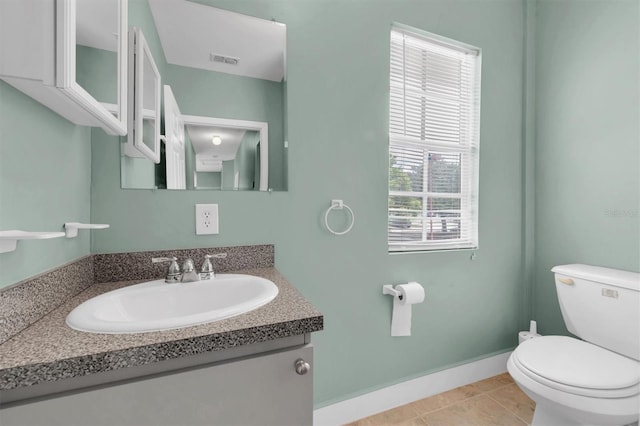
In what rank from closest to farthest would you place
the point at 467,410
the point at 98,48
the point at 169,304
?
the point at 98,48 < the point at 169,304 < the point at 467,410

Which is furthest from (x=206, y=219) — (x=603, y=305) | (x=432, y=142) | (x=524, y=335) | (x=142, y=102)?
(x=524, y=335)

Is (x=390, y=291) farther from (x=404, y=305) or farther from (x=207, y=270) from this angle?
(x=207, y=270)

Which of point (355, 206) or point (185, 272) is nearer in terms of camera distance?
point (185, 272)

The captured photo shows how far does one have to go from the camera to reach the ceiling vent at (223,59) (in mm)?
1245

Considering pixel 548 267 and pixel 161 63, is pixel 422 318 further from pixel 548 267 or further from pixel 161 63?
pixel 161 63

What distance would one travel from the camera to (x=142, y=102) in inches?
41.5

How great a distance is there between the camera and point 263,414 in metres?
0.67

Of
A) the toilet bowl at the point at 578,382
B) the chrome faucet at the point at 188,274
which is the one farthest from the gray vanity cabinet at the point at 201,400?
the toilet bowl at the point at 578,382

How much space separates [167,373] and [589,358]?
1.65 meters

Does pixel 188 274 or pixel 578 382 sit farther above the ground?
pixel 188 274

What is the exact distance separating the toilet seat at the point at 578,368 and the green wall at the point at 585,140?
59 centimetres

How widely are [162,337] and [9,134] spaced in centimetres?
57

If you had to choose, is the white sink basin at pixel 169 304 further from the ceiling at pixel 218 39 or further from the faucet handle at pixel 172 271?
the ceiling at pixel 218 39

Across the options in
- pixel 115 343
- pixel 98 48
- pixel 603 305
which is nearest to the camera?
pixel 115 343
